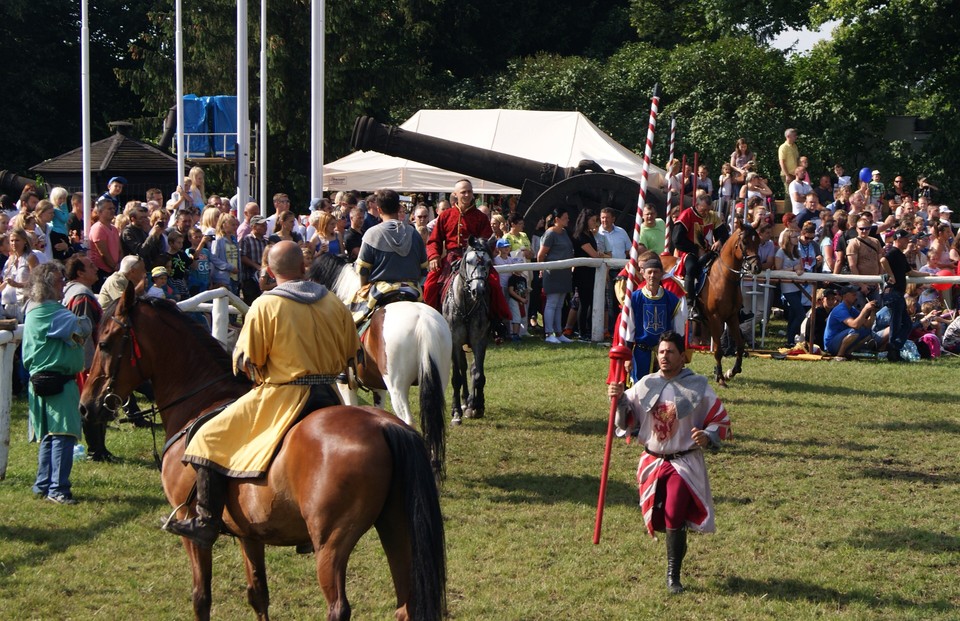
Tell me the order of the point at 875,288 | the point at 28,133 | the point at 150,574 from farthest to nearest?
the point at 28,133 < the point at 875,288 < the point at 150,574

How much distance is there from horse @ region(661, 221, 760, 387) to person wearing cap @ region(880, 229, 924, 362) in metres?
3.08

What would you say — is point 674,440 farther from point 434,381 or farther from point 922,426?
point 922,426

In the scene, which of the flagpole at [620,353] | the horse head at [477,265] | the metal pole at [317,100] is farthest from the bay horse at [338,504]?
the metal pole at [317,100]

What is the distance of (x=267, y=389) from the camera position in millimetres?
5988

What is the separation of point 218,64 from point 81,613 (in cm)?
3088

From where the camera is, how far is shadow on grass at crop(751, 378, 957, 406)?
45.9ft

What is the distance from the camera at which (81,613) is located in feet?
22.3

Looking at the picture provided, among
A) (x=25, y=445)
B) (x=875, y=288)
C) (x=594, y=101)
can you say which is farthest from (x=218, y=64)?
(x=25, y=445)

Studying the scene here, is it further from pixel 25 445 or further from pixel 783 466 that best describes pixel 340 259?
pixel 783 466

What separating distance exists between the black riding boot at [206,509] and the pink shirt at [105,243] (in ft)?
27.6

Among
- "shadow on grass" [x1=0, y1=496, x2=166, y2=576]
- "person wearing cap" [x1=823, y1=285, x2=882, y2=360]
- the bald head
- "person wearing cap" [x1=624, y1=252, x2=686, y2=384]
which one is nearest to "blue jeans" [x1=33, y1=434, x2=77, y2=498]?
"shadow on grass" [x1=0, y1=496, x2=166, y2=576]

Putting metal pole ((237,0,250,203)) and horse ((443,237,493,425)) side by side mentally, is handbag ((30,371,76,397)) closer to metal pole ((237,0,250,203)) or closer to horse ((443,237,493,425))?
horse ((443,237,493,425))

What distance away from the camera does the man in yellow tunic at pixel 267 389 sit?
5.90 meters

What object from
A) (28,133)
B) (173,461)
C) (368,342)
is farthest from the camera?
(28,133)
